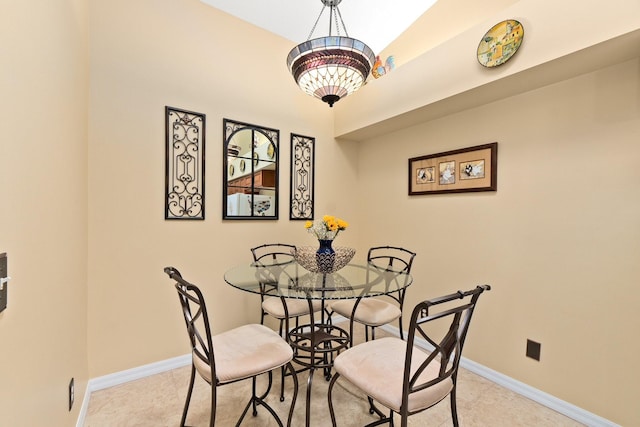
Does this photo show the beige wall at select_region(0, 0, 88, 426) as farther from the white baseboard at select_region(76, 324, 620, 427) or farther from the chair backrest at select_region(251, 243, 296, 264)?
the chair backrest at select_region(251, 243, 296, 264)

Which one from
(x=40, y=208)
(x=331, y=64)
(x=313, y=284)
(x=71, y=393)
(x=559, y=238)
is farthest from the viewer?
(x=559, y=238)

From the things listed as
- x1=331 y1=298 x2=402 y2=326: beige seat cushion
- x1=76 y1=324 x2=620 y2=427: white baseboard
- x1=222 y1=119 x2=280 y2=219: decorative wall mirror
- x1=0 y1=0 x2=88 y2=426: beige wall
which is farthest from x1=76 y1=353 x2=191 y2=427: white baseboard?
x1=331 y1=298 x2=402 y2=326: beige seat cushion

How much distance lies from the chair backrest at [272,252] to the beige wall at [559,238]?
1.42 m

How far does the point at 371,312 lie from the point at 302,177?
1529 millimetres

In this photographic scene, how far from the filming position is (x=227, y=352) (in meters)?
1.51

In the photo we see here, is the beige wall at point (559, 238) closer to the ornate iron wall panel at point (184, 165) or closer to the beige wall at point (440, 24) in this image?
the beige wall at point (440, 24)

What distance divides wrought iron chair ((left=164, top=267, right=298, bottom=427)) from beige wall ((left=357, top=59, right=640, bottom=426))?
167cm

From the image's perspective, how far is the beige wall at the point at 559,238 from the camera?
1.64 metres

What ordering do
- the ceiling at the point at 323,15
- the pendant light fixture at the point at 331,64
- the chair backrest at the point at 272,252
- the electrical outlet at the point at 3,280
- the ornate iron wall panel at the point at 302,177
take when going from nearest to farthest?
the electrical outlet at the point at 3,280, the pendant light fixture at the point at 331,64, the ceiling at the point at 323,15, the chair backrest at the point at 272,252, the ornate iron wall panel at the point at 302,177

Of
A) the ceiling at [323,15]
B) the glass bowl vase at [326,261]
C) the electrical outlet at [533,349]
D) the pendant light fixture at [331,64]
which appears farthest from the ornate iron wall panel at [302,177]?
the electrical outlet at [533,349]

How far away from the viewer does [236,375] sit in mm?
1348

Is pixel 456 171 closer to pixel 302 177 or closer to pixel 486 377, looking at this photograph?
pixel 302 177

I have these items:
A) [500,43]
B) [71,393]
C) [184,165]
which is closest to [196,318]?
[71,393]

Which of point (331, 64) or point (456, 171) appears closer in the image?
point (331, 64)
